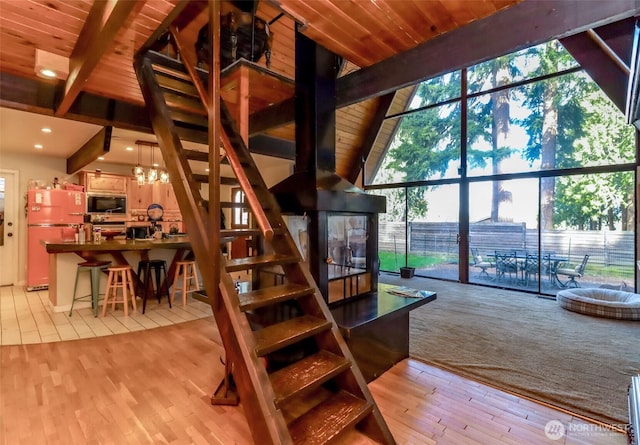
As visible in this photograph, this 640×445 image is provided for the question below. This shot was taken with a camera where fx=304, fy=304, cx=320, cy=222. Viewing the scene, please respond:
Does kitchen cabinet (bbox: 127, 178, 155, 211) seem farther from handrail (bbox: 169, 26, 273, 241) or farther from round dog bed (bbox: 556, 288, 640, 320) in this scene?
round dog bed (bbox: 556, 288, 640, 320)

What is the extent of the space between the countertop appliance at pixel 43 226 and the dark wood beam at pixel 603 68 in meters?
8.11

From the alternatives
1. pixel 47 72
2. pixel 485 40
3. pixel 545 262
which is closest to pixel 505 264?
pixel 545 262

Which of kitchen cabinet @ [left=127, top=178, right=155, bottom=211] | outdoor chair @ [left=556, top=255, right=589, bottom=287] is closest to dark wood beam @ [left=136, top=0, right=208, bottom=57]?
kitchen cabinet @ [left=127, top=178, right=155, bottom=211]

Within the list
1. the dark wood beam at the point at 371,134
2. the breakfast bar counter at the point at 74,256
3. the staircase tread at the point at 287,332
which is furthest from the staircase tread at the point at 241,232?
the dark wood beam at the point at 371,134

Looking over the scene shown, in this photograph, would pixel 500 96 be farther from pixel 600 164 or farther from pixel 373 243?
pixel 373 243

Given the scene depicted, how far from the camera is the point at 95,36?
88.5 inches

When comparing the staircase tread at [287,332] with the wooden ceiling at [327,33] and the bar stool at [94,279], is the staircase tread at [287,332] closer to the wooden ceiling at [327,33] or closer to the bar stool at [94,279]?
the wooden ceiling at [327,33]

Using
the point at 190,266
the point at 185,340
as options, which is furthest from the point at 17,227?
the point at 185,340

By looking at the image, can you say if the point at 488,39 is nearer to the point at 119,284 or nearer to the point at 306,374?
the point at 306,374

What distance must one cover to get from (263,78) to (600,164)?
553cm

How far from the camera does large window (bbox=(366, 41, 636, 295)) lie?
197 inches

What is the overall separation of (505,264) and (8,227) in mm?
10020

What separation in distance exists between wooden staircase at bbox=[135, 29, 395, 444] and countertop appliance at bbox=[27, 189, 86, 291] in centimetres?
471

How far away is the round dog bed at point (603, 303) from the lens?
4.05 m
